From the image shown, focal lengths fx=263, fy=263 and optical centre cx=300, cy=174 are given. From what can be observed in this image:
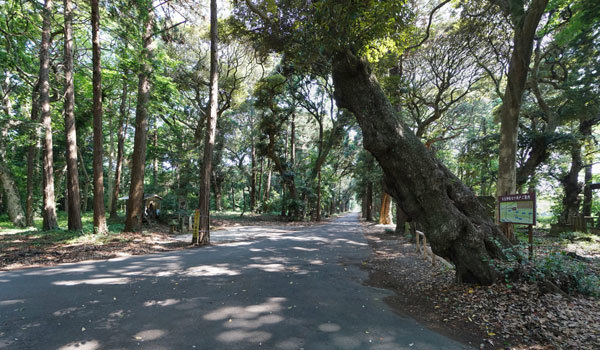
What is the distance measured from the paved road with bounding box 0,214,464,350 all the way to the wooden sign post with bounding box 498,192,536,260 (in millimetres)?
2841

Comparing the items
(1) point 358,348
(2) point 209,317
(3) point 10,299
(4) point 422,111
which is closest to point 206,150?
(3) point 10,299

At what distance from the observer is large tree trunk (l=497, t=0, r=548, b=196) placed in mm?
6426

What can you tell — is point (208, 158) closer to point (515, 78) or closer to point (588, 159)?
point (515, 78)

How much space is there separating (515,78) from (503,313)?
6.70 m

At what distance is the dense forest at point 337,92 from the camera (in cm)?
562

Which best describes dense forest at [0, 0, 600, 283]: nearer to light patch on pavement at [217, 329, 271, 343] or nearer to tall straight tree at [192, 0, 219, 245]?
tall straight tree at [192, 0, 219, 245]

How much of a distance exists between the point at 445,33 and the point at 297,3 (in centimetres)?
935

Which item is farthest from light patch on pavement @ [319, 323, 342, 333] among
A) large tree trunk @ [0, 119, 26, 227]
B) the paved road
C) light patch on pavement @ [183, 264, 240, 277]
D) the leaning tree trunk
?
large tree trunk @ [0, 119, 26, 227]

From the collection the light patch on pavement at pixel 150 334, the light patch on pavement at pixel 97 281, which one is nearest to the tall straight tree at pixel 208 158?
the light patch on pavement at pixel 97 281

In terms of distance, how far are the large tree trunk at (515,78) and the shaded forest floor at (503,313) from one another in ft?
15.1

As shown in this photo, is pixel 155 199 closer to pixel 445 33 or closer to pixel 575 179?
pixel 445 33

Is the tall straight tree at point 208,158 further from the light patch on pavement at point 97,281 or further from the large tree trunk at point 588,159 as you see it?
the large tree trunk at point 588,159

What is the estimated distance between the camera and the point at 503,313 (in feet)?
12.8

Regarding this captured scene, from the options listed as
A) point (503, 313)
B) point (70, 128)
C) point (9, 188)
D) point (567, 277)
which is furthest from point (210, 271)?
point (9, 188)
